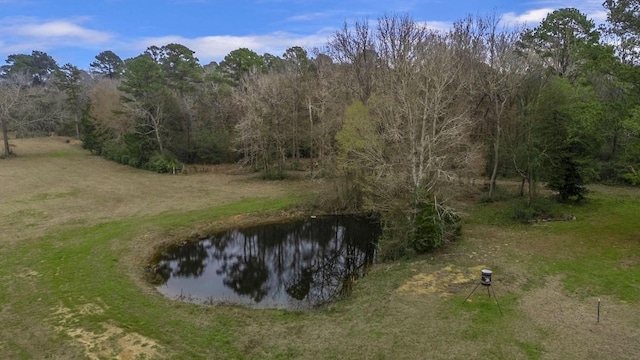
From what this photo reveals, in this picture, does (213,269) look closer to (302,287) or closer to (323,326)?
(302,287)

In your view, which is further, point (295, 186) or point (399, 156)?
point (295, 186)

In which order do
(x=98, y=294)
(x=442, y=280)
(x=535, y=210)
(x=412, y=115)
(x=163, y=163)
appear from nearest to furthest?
(x=98, y=294)
(x=442, y=280)
(x=412, y=115)
(x=535, y=210)
(x=163, y=163)

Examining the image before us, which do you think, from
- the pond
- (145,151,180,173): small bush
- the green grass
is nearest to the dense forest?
(145,151,180,173): small bush

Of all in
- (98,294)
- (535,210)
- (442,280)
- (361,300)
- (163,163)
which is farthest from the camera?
(163,163)

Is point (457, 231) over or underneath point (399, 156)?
underneath

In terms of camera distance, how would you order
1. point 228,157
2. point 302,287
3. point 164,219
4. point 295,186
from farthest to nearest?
point 228,157
point 295,186
point 164,219
point 302,287

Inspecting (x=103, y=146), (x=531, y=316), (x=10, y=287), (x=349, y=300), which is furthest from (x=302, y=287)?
(x=103, y=146)

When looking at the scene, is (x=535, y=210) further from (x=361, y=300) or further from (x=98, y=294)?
(x=98, y=294)

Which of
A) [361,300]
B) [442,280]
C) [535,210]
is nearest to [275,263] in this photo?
[361,300]
